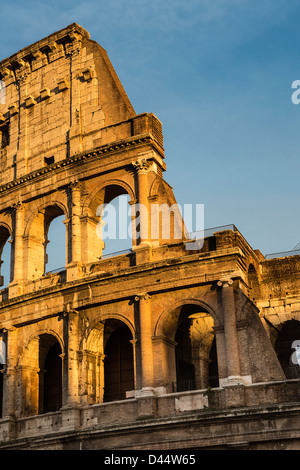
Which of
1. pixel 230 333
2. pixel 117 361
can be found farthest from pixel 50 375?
pixel 230 333

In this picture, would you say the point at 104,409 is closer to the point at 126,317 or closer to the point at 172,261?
the point at 126,317

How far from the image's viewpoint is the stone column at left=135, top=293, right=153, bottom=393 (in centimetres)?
2019

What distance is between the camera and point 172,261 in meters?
21.0

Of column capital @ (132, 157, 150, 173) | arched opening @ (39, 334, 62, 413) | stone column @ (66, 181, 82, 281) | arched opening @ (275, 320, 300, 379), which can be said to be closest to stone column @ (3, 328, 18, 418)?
arched opening @ (39, 334, 62, 413)

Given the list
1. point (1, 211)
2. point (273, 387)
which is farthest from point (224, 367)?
point (1, 211)

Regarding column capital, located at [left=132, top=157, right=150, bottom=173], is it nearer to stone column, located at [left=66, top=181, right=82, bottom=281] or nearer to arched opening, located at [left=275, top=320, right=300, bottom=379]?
stone column, located at [left=66, top=181, right=82, bottom=281]

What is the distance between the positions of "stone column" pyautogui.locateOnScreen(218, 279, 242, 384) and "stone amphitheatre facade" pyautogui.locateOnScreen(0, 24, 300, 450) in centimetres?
3

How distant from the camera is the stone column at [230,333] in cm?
1927

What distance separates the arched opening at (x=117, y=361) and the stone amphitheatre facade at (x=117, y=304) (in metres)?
0.05

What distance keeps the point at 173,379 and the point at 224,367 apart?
182 centimetres

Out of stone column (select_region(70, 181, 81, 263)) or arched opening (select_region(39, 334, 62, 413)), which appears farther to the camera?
arched opening (select_region(39, 334, 62, 413))

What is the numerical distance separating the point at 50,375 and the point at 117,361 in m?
2.75

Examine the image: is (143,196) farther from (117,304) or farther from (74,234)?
(117,304)

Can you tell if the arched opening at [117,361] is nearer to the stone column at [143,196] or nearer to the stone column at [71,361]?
the stone column at [71,361]
